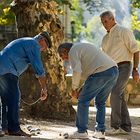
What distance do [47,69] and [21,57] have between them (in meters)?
3.52

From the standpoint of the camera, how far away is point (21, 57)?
7910 millimetres

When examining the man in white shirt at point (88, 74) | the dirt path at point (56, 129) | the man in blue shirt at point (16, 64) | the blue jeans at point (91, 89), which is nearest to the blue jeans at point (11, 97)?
the man in blue shirt at point (16, 64)

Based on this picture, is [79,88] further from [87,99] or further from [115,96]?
[115,96]

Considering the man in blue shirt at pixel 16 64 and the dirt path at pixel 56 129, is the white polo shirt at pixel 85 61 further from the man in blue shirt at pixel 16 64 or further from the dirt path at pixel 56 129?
the dirt path at pixel 56 129

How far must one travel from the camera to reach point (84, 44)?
7.86 m

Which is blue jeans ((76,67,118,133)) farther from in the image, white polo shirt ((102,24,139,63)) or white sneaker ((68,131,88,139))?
white polo shirt ((102,24,139,63))

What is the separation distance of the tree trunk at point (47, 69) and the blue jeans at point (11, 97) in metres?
3.39

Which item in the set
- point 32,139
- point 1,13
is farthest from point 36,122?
point 1,13

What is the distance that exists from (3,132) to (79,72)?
147cm

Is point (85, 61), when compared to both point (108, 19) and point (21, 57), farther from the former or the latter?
point (108, 19)

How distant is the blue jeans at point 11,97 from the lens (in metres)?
7.93

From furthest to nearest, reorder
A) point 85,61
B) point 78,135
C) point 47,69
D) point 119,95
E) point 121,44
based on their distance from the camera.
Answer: point 47,69 → point 121,44 → point 119,95 → point 78,135 → point 85,61

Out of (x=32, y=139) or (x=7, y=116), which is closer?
(x=32, y=139)

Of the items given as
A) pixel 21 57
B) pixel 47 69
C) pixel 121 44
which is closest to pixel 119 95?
pixel 121 44
